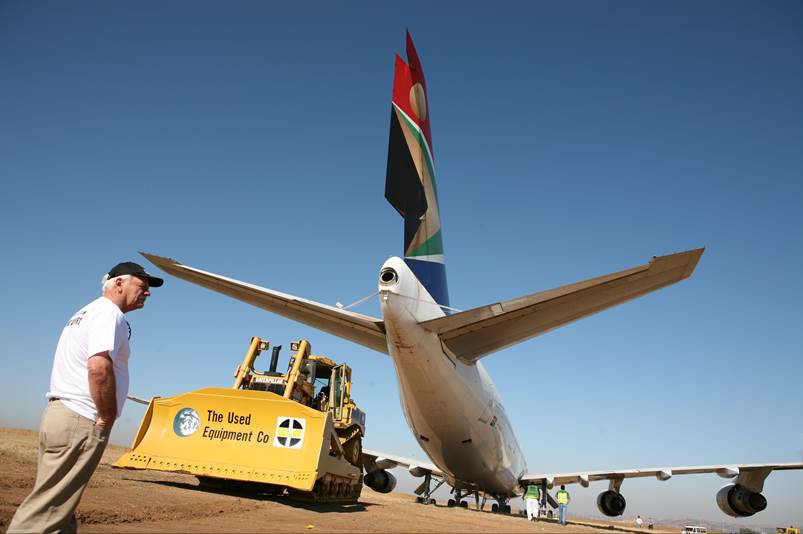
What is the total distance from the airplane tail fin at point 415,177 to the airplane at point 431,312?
2 cm

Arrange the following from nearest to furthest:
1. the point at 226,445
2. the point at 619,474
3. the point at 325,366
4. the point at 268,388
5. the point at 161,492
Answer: the point at 161,492 < the point at 226,445 < the point at 268,388 < the point at 325,366 < the point at 619,474

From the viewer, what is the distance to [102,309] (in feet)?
9.66

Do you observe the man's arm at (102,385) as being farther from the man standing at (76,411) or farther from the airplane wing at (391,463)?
the airplane wing at (391,463)

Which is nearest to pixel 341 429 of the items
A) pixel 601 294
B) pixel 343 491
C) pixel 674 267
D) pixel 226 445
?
pixel 343 491

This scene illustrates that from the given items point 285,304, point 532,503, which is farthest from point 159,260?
point 532,503

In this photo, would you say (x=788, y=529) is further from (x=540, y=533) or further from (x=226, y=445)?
(x=226, y=445)

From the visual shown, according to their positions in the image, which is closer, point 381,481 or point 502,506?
point 502,506

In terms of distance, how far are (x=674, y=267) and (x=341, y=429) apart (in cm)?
663

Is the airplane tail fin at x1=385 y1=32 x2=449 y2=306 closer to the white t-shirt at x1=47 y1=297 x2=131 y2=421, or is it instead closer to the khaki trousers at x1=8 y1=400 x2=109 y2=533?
the white t-shirt at x1=47 y1=297 x2=131 y2=421

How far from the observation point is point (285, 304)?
9.27 metres

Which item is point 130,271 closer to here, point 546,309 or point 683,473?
point 546,309

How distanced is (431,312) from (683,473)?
1711cm

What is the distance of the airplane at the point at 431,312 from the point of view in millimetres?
7516

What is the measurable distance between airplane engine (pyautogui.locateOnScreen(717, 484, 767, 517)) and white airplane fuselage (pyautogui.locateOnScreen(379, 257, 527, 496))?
8.35 m
